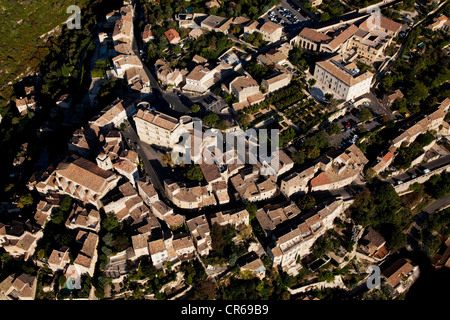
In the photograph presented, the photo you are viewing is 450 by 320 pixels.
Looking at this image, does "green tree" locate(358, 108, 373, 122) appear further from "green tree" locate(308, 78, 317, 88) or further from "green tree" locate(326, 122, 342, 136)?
"green tree" locate(308, 78, 317, 88)

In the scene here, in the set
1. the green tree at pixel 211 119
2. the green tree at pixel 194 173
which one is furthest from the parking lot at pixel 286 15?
the green tree at pixel 194 173

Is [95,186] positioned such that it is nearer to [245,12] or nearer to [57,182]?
[57,182]

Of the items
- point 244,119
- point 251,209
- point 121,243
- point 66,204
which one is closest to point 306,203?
point 251,209

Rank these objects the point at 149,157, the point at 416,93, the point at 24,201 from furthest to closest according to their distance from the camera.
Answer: the point at 416,93 < the point at 149,157 < the point at 24,201

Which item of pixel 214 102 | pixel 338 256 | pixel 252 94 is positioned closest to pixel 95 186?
pixel 214 102

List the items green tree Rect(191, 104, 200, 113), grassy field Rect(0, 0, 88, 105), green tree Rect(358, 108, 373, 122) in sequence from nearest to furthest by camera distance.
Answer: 1. green tree Rect(191, 104, 200, 113)
2. green tree Rect(358, 108, 373, 122)
3. grassy field Rect(0, 0, 88, 105)

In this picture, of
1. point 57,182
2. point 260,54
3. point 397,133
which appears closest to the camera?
point 57,182

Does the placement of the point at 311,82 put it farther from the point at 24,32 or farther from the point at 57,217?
the point at 24,32

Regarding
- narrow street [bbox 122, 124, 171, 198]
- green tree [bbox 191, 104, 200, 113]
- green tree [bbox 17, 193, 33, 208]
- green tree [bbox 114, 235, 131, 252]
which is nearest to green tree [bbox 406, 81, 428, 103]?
green tree [bbox 191, 104, 200, 113]
